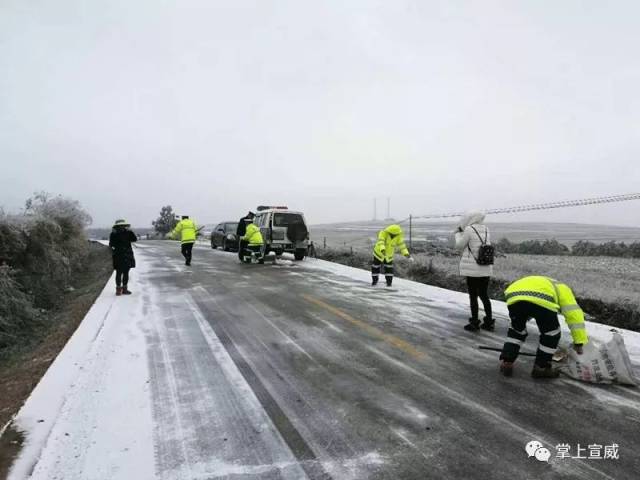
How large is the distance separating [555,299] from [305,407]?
2778 millimetres

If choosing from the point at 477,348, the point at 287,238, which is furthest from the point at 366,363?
the point at 287,238

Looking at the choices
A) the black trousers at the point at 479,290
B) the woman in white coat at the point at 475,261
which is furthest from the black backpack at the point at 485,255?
the black trousers at the point at 479,290

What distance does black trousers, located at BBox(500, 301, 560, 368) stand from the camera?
481 centimetres

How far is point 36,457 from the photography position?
3.28 m

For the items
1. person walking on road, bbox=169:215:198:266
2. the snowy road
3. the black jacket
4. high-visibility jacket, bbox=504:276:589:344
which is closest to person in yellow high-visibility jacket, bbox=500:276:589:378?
high-visibility jacket, bbox=504:276:589:344

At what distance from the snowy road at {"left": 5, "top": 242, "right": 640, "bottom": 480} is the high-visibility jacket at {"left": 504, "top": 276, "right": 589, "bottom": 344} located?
1.82ft

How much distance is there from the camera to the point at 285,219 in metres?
17.9

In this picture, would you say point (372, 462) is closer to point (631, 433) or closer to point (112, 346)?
point (631, 433)

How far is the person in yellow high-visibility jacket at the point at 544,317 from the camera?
4.80 m

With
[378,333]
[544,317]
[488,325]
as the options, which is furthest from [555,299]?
[378,333]

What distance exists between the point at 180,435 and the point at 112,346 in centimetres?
286

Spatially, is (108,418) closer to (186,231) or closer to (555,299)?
(555,299)

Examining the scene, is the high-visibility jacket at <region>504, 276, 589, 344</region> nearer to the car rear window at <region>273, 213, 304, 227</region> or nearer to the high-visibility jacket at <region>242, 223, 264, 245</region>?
the high-visibility jacket at <region>242, 223, 264, 245</region>

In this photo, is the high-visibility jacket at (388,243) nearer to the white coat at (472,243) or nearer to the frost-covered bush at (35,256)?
the white coat at (472,243)
